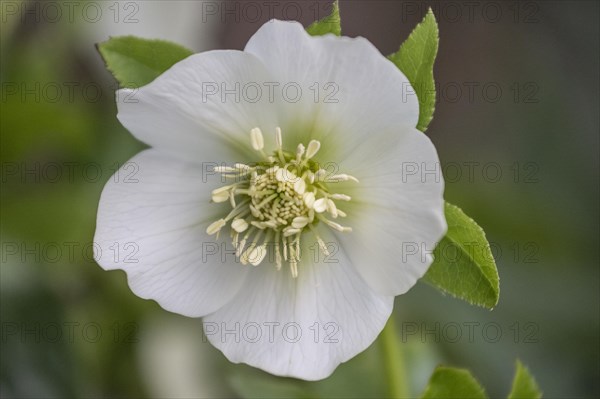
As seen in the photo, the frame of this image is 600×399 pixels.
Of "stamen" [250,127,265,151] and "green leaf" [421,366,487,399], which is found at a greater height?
"stamen" [250,127,265,151]

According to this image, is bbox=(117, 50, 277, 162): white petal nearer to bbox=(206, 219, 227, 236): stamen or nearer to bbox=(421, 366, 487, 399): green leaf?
bbox=(206, 219, 227, 236): stamen

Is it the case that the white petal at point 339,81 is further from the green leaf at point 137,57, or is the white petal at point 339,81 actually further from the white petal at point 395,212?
the green leaf at point 137,57

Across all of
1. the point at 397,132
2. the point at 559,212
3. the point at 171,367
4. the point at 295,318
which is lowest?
the point at 171,367

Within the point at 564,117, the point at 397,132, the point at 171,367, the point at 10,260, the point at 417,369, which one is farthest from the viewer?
the point at 564,117

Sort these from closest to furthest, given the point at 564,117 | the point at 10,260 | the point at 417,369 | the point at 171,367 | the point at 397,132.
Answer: the point at 397,132, the point at 417,369, the point at 10,260, the point at 171,367, the point at 564,117

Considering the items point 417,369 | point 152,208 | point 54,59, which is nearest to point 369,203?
point 152,208

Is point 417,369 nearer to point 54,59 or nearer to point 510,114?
point 510,114

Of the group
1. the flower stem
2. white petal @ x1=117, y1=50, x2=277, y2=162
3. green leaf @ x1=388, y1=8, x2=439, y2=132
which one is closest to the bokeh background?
the flower stem

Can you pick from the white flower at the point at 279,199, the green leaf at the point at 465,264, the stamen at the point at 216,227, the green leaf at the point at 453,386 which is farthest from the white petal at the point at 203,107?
the green leaf at the point at 453,386
